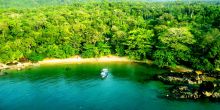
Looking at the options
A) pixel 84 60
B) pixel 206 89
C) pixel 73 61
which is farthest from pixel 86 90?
pixel 73 61

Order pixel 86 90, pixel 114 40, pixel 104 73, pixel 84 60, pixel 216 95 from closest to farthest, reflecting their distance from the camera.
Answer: pixel 216 95
pixel 86 90
pixel 104 73
pixel 84 60
pixel 114 40

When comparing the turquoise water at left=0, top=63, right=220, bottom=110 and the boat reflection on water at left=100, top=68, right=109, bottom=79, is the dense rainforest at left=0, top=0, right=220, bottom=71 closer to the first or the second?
the turquoise water at left=0, top=63, right=220, bottom=110

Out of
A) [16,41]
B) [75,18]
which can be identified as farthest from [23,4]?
[16,41]

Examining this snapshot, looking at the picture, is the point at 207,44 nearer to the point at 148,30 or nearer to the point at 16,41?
the point at 148,30

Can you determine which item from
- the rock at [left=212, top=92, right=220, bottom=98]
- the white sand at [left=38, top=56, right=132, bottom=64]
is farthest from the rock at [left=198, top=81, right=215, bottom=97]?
the white sand at [left=38, top=56, right=132, bottom=64]

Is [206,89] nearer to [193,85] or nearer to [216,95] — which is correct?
[216,95]

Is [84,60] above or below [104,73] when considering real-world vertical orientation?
above

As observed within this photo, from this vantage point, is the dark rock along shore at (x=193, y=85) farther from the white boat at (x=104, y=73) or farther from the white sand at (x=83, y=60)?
the white sand at (x=83, y=60)
